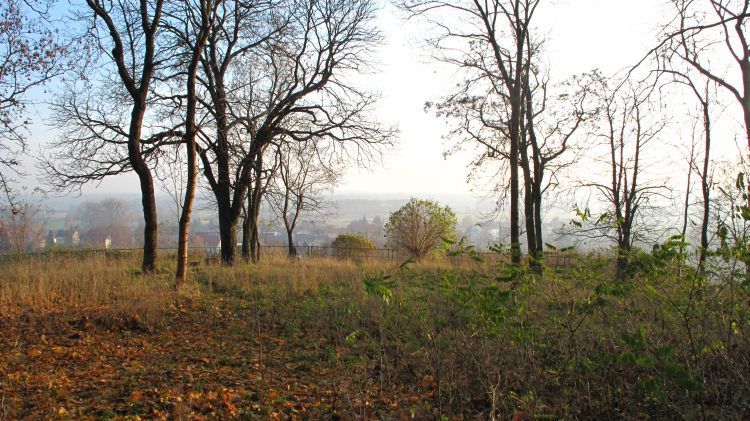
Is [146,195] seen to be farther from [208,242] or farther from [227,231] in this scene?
[208,242]

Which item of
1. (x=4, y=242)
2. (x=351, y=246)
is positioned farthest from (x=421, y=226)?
(x=4, y=242)

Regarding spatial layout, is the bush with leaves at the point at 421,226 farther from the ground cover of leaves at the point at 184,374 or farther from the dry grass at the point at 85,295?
the ground cover of leaves at the point at 184,374

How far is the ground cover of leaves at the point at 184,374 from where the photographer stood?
400cm

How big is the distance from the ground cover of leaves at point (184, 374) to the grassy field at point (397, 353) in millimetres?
19

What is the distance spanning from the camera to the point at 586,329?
5.65m

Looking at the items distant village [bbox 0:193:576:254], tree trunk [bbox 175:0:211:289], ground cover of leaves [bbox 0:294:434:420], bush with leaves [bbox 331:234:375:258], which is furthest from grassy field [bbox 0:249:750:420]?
bush with leaves [bbox 331:234:375:258]

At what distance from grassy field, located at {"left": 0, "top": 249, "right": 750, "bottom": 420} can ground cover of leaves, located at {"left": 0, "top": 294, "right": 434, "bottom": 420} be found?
0.8 inches

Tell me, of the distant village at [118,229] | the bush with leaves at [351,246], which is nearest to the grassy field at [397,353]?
the distant village at [118,229]

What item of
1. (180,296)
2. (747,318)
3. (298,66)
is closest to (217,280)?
(180,296)

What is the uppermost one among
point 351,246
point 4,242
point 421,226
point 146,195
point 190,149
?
point 190,149

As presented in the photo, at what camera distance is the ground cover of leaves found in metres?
4.00

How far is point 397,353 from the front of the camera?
5.30 meters

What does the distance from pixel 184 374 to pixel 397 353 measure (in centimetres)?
225

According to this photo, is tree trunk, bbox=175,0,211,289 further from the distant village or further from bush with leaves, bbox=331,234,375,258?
bush with leaves, bbox=331,234,375,258
